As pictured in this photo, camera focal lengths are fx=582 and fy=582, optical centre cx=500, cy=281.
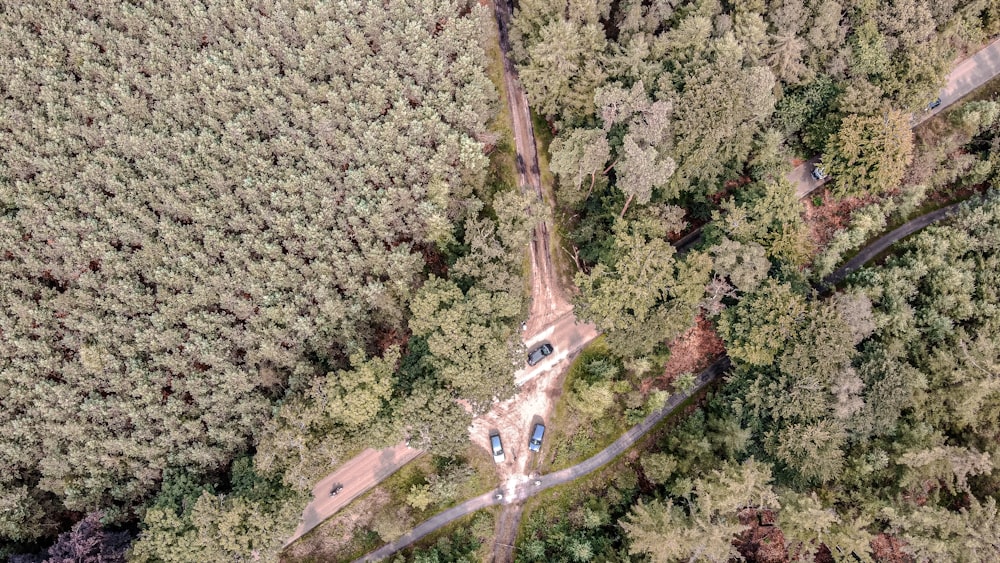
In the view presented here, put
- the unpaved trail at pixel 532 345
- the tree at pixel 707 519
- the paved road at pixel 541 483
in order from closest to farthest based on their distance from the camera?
the tree at pixel 707 519
the paved road at pixel 541 483
the unpaved trail at pixel 532 345

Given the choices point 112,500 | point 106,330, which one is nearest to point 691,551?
point 112,500

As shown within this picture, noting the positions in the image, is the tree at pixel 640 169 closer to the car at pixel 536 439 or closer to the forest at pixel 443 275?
the forest at pixel 443 275

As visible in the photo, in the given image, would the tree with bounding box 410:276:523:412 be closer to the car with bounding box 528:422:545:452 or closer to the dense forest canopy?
the dense forest canopy

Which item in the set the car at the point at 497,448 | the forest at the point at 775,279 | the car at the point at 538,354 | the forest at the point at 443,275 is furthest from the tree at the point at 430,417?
the forest at the point at 775,279

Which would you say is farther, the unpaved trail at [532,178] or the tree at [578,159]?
the unpaved trail at [532,178]

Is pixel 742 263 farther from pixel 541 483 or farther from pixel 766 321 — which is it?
pixel 541 483
